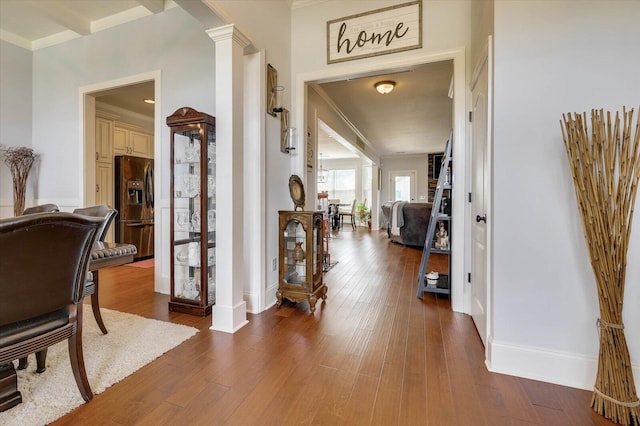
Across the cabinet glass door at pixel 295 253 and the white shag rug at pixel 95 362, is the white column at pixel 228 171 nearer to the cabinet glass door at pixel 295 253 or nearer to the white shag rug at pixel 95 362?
the white shag rug at pixel 95 362

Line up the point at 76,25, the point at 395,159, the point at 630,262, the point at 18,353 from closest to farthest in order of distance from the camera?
the point at 18,353, the point at 630,262, the point at 76,25, the point at 395,159

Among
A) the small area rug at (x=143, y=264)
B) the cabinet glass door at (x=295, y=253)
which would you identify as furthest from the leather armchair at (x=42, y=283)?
the small area rug at (x=143, y=264)

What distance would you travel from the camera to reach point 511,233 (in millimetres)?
1646

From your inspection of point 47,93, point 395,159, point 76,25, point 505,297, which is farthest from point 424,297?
point 395,159

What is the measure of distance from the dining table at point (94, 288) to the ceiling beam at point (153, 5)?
2.57 m

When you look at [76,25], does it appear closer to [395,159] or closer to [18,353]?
[18,353]

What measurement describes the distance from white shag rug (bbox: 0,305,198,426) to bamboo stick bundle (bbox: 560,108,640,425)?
2.41m

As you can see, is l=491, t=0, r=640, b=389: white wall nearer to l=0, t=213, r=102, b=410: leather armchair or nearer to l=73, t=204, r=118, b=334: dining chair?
l=0, t=213, r=102, b=410: leather armchair

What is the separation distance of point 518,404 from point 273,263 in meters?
2.02

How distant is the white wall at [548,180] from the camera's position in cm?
149

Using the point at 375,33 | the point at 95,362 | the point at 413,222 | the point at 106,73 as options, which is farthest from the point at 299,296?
the point at 413,222

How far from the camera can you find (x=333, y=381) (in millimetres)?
1567

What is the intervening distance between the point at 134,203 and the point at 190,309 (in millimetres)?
3075

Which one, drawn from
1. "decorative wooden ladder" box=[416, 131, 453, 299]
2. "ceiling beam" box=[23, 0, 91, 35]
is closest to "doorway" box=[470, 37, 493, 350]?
"decorative wooden ladder" box=[416, 131, 453, 299]
